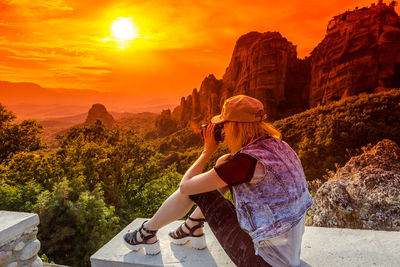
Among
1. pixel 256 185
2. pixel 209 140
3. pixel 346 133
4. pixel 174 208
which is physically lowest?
pixel 346 133

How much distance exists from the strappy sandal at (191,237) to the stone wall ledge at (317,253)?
0.04 m

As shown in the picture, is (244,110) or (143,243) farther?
(143,243)

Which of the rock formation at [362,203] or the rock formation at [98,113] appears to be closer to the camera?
the rock formation at [362,203]

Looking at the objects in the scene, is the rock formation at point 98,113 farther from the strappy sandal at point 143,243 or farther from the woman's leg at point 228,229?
the woman's leg at point 228,229

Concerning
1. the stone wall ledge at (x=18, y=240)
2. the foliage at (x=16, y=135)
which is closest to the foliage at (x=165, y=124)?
the foliage at (x=16, y=135)

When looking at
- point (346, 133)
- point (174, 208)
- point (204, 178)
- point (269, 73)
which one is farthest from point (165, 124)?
point (204, 178)

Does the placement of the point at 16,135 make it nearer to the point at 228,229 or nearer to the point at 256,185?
the point at 228,229

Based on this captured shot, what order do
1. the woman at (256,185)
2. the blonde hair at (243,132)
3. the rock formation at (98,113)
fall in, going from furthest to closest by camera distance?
the rock formation at (98,113)
the blonde hair at (243,132)
the woman at (256,185)

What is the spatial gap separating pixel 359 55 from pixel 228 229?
5333cm

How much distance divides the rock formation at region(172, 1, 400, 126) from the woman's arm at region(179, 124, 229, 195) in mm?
47190

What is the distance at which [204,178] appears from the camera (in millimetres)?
1677

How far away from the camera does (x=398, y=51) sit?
4519 cm

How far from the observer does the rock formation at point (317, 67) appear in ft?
151

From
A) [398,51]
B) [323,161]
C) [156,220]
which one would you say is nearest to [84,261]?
[156,220]
